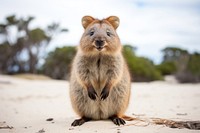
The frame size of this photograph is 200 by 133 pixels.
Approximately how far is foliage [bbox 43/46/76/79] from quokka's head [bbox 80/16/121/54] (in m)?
26.4

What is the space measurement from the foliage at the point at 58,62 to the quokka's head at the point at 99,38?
26.4 m

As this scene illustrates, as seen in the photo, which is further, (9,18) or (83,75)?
(9,18)

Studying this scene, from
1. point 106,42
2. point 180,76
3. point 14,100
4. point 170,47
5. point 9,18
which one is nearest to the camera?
point 106,42

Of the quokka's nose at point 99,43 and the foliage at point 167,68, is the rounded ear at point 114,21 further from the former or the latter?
the foliage at point 167,68

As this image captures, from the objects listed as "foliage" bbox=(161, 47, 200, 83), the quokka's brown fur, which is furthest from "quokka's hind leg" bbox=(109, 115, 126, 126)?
"foliage" bbox=(161, 47, 200, 83)

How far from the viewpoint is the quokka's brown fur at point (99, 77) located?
238 inches

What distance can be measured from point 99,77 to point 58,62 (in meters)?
27.8

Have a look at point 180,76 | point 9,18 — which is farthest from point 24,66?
point 180,76

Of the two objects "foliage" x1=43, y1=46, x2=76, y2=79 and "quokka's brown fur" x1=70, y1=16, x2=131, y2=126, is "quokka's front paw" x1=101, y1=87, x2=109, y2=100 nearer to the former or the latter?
"quokka's brown fur" x1=70, y1=16, x2=131, y2=126

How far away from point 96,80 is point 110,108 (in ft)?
1.73

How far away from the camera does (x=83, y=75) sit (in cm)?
611

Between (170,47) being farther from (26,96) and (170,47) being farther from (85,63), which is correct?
(85,63)

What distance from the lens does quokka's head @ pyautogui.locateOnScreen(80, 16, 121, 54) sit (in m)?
6.00

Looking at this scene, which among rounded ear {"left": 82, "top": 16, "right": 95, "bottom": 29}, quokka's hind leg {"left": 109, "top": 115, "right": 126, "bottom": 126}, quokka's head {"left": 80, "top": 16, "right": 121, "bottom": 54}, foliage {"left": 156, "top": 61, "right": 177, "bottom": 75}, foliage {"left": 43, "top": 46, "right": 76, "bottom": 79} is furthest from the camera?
foliage {"left": 156, "top": 61, "right": 177, "bottom": 75}
